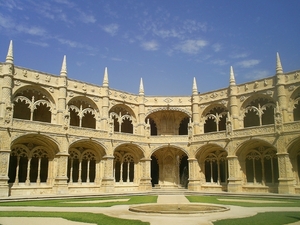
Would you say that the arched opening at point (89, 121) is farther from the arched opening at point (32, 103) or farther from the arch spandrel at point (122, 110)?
the arched opening at point (32, 103)

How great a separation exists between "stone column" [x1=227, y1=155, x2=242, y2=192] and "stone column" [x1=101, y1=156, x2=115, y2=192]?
12043 mm

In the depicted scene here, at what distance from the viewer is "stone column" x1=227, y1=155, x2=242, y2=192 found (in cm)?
3238

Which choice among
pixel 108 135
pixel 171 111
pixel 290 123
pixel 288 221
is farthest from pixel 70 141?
pixel 288 221

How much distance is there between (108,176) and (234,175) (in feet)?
42.6

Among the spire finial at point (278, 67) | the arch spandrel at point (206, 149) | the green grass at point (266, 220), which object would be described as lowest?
the green grass at point (266, 220)

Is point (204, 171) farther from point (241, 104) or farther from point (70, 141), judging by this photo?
point (70, 141)

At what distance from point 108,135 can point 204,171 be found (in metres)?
11.8

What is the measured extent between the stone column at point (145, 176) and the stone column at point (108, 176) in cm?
424

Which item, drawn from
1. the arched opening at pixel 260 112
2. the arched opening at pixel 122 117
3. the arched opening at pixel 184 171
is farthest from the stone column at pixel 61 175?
the arched opening at pixel 260 112

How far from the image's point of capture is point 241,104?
34.8 meters

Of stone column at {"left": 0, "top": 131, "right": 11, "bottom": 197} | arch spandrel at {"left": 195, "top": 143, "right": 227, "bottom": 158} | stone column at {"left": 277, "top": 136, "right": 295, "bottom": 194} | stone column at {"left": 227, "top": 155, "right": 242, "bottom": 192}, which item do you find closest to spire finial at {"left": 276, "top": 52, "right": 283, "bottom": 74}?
stone column at {"left": 277, "top": 136, "right": 295, "bottom": 194}

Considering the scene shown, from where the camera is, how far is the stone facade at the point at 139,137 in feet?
96.7

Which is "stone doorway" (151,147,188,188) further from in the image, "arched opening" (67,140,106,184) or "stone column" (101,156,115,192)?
"arched opening" (67,140,106,184)

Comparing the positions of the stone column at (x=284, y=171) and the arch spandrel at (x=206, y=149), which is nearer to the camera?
the stone column at (x=284, y=171)
